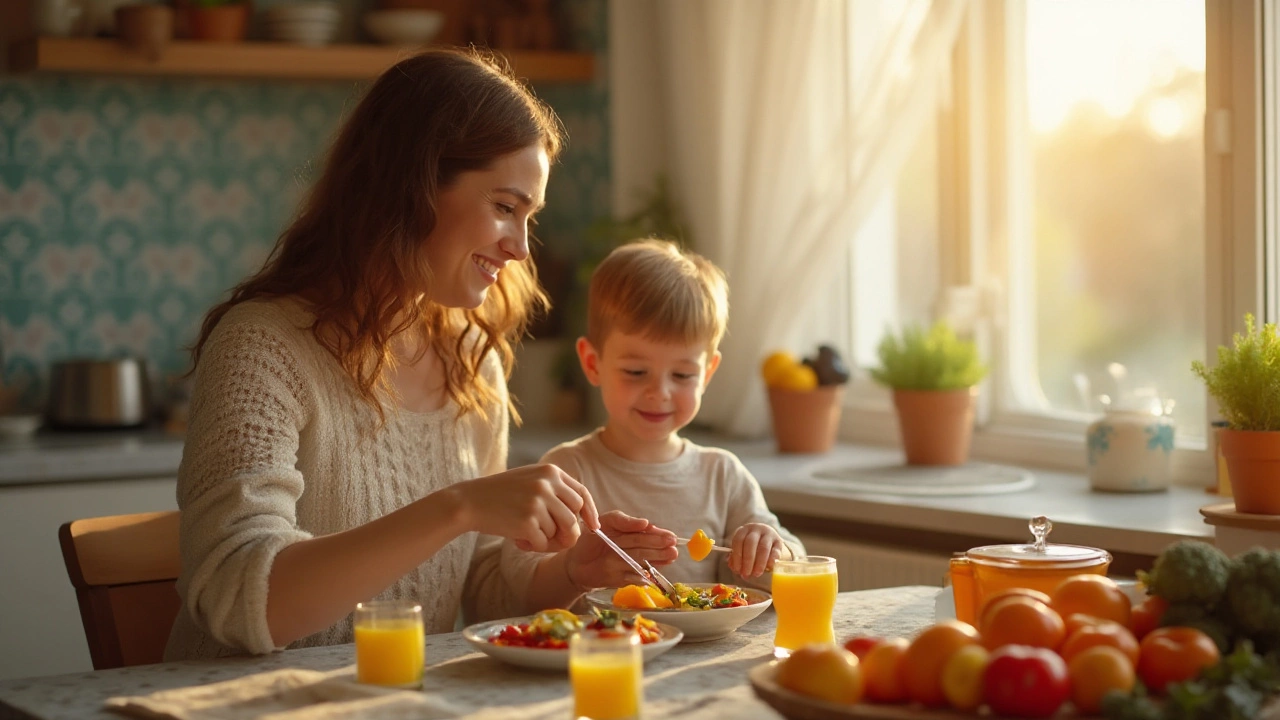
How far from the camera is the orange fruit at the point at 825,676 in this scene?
117 centimetres

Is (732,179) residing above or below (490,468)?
above

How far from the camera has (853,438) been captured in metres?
3.46

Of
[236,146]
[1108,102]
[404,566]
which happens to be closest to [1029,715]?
[404,566]

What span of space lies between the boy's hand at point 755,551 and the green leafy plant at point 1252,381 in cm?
63

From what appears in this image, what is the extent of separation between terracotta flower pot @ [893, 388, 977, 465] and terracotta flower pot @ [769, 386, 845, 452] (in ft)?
0.87

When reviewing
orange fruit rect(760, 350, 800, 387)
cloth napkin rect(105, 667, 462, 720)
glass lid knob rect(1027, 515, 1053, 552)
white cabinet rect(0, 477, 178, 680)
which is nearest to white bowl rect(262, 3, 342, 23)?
white cabinet rect(0, 477, 178, 680)

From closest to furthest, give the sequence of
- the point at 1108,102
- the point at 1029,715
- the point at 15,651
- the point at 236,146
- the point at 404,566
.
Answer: the point at 1029,715 < the point at 404,566 < the point at 1108,102 < the point at 15,651 < the point at 236,146

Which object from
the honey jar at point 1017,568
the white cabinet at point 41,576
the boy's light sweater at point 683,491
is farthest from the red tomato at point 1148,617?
the white cabinet at point 41,576

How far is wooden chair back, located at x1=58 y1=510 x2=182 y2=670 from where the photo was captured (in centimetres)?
187

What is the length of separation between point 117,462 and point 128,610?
139cm

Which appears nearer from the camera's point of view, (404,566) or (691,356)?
(404,566)

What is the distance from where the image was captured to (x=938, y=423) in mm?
2914

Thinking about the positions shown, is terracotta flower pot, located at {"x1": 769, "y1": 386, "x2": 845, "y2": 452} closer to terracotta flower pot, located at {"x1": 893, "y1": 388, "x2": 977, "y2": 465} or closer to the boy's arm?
terracotta flower pot, located at {"x1": 893, "y1": 388, "x2": 977, "y2": 465}

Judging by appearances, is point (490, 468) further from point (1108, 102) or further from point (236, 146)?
point (236, 146)
